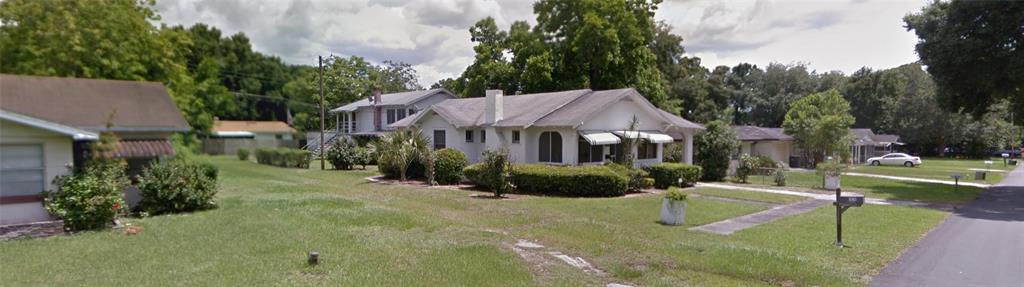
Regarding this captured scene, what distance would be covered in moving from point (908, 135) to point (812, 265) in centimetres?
6634

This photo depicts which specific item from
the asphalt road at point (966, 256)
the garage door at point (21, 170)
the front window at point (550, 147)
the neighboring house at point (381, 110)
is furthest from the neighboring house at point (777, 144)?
the garage door at point (21, 170)

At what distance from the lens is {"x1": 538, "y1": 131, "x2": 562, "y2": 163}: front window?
886 inches

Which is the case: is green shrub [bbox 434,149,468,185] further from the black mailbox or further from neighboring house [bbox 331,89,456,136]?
neighboring house [bbox 331,89,456,136]

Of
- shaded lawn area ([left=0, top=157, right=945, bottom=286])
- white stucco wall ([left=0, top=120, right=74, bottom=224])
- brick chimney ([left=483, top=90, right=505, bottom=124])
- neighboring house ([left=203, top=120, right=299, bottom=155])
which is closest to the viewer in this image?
neighboring house ([left=203, top=120, right=299, bottom=155])

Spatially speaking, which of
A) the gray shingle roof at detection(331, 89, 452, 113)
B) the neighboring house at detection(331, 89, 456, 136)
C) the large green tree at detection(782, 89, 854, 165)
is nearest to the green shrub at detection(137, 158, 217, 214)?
the neighboring house at detection(331, 89, 456, 136)

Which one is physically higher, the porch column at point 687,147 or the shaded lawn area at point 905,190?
the porch column at point 687,147

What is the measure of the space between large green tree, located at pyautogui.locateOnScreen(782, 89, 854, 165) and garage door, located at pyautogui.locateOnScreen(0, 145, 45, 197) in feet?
117

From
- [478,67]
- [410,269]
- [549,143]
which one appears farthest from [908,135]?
[410,269]

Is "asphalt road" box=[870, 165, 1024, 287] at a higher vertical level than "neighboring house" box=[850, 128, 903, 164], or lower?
lower

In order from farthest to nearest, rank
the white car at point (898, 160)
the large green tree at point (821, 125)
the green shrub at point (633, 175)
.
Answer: the white car at point (898, 160) < the large green tree at point (821, 125) < the green shrub at point (633, 175)

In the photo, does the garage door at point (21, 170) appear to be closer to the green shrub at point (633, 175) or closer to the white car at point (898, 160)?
the green shrub at point (633, 175)

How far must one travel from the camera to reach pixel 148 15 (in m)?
21.9

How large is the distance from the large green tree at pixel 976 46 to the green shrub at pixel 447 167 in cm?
1992

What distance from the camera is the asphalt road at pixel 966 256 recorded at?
7672 millimetres
